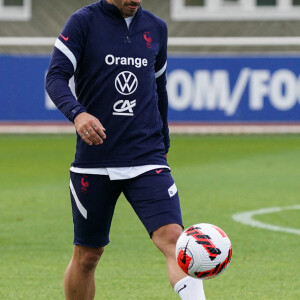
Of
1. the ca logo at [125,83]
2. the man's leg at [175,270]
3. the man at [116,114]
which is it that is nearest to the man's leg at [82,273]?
the man at [116,114]

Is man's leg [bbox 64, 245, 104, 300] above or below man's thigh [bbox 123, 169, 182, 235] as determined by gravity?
below

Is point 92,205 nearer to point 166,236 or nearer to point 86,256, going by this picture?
point 86,256

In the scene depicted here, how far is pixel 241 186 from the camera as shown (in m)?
14.3

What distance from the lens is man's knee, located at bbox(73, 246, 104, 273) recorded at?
247 inches

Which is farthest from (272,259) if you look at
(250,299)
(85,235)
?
(85,235)

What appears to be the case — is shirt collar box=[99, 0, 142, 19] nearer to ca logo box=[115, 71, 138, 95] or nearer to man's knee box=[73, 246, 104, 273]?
ca logo box=[115, 71, 138, 95]

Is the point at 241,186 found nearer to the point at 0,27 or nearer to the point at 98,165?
the point at 98,165

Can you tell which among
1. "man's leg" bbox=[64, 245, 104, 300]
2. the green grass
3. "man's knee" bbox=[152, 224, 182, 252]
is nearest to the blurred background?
the green grass

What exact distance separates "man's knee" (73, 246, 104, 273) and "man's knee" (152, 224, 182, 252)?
1.80 feet

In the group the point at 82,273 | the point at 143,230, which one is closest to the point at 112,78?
the point at 82,273

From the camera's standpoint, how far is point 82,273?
249 inches

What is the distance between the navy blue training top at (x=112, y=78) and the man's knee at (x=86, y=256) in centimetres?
52

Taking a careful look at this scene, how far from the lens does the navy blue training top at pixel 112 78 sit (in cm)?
596

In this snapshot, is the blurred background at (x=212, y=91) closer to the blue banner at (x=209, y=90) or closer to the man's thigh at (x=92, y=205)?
the blue banner at (x=209, y=90)
